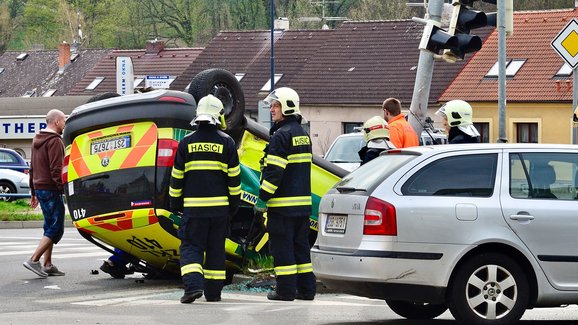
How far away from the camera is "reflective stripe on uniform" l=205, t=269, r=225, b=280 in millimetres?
12234

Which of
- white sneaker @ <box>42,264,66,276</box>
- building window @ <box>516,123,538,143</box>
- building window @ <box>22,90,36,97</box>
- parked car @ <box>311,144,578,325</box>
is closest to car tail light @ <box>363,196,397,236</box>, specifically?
parked car @ <box>311,144,578,325</box>

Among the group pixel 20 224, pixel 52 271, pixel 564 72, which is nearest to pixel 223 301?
pixel 52 271

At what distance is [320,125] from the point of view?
5656cm

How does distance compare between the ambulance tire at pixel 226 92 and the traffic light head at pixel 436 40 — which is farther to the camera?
the traffic light head at pixel 436 40

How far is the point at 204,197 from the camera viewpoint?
12.1m

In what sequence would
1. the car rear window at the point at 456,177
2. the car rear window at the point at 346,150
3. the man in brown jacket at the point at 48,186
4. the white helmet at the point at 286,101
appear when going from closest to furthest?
the car rear window at the point at 456,177
the white helmet at the point at 286,101
the man in brown jacket at the point at 48,186
the car rear window at the point at 346,150

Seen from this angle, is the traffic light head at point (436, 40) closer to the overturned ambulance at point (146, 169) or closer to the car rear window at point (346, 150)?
the overturned ambulance at point (146, 169)

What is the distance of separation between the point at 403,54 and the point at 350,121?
3.93 metres

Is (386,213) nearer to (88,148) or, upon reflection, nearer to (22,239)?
(88,148)

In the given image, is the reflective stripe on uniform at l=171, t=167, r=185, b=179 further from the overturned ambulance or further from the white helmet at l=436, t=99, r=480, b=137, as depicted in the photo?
the white helmet at l=436, t=99, r=480, b=137

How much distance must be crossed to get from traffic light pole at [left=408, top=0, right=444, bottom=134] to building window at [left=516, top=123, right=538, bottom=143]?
35.1m

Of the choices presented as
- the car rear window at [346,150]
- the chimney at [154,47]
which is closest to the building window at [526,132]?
the car rear window at [346,150]

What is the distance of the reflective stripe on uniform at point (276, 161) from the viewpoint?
39.9 ft

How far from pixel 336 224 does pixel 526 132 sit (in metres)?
39.4
